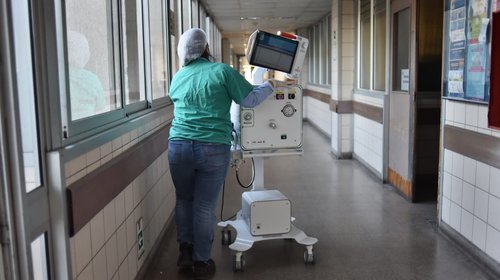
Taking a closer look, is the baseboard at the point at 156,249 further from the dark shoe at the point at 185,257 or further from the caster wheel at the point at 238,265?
the caster wheel at the point at 238,265

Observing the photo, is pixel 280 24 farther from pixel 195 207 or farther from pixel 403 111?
pixel 195 207

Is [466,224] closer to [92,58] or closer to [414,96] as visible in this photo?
[414,96]

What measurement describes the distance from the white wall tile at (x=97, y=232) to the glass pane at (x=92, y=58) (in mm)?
478

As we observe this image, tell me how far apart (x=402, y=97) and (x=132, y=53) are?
2.97 metres

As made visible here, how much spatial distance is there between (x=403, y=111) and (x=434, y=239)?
1.66m

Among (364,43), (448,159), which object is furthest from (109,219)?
(364,43)

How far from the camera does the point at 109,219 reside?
2447 millimetres

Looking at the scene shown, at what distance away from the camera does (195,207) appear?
3.21m

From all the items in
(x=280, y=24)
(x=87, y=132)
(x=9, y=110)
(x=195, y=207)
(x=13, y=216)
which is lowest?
(x=195, y=207)

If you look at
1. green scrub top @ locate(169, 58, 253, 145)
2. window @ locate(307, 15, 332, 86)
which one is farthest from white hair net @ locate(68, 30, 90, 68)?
window @ locate(307, 15, 332, 86)

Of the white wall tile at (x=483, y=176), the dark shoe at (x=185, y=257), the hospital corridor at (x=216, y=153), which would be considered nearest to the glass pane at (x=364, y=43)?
the hospital corridor at (x=216, y=153)

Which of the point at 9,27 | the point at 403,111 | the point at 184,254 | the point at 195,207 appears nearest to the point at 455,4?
the point at 403,111

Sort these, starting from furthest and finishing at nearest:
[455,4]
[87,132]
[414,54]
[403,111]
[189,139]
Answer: [403,111] < [414,54] < [455,4] < [189,139] < [87,132]

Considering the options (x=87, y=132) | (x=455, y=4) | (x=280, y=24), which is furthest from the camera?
(x=280, y=24)
